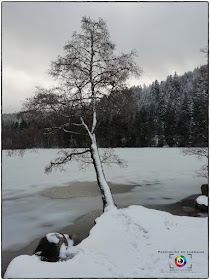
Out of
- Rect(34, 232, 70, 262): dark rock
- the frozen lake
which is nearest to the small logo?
Rect(34, 232, 70, 262): dark rock

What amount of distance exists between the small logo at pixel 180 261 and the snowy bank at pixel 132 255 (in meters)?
0.06

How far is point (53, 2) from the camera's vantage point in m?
6.74

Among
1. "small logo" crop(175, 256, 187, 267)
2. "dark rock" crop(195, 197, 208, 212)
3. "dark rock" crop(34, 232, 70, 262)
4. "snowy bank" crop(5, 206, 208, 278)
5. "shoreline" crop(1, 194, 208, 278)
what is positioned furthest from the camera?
"dark rock" crop(195, 197, 208, 212)

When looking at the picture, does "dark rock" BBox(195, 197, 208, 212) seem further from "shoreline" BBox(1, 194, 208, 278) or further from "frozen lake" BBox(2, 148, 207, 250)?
"frozen lake" BBox(2, 148, 207, 250)

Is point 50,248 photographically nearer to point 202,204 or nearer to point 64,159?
point 64,159

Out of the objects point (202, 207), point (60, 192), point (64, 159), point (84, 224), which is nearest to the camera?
point (64, 159)

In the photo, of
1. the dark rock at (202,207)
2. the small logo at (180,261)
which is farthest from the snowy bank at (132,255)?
the dark rock at (202,207)

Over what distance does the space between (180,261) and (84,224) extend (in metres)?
5.18

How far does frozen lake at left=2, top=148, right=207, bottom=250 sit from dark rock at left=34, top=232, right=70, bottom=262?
1824 millimetres

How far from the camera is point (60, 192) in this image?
15.3 metres

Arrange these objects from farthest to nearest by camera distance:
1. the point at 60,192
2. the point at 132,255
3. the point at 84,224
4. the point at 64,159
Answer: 1. the point at 60,192
2. the point at 84,224
3. the point at 64,159
4. the point at 132,255

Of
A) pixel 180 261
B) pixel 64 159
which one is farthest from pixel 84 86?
pixel 180 261

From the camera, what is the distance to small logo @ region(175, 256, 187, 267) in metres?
5.62

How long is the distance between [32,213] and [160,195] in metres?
7.39
